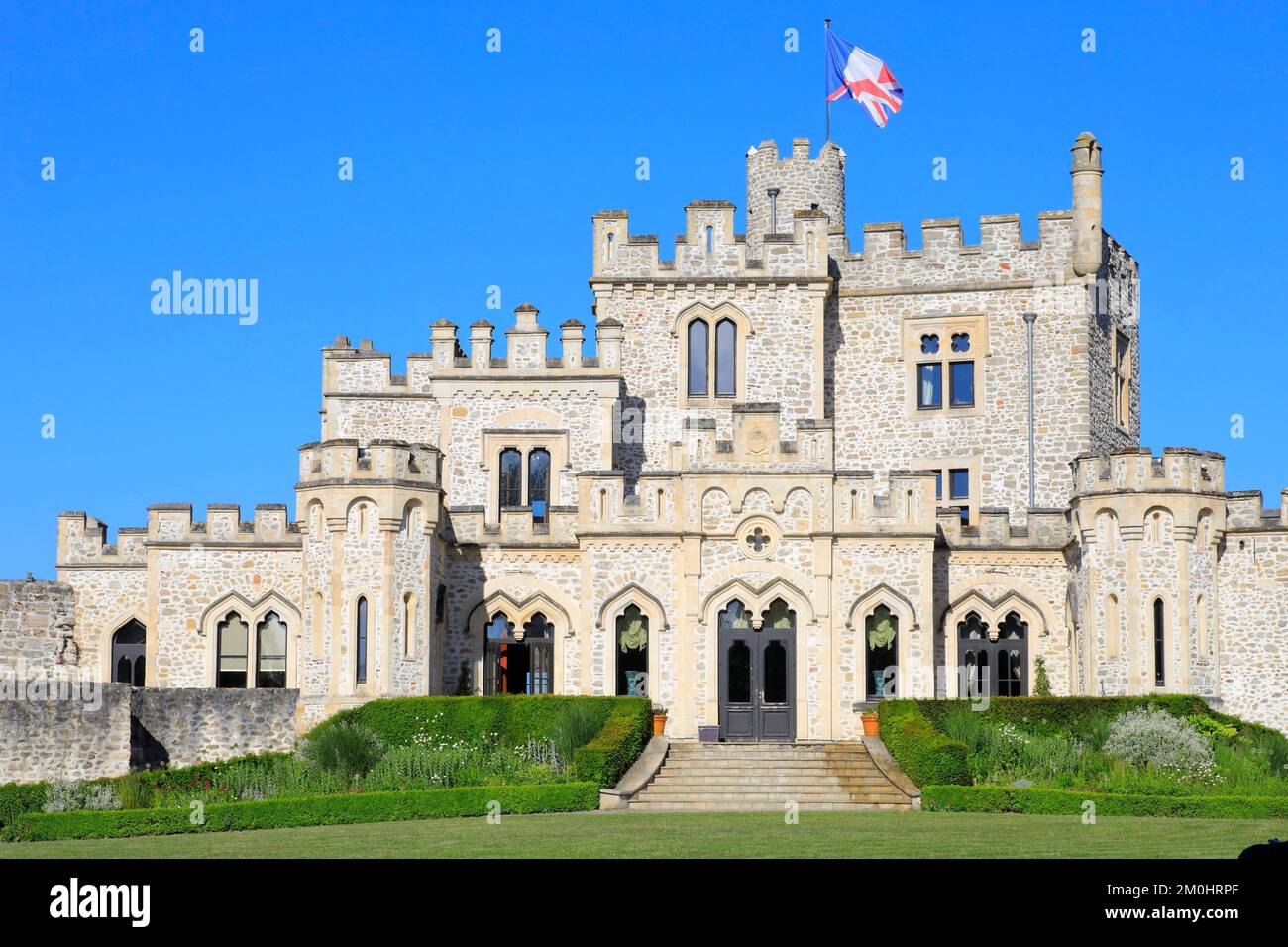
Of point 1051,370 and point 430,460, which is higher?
point 1051,370

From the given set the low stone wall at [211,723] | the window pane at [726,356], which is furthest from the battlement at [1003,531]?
the low stone wall at [211,723]

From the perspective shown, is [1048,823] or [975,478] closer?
[1048,823]

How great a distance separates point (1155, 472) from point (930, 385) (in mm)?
11666

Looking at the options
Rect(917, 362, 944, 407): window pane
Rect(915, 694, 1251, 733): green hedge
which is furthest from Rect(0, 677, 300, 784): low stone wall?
Rect(917, 362, 944, 407): window pane

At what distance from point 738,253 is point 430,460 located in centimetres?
1292

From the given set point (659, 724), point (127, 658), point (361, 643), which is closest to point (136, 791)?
point (361, 643)

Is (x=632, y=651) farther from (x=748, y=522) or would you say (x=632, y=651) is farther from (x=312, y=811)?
(x=312, y=811)

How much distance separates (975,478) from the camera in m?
51.7

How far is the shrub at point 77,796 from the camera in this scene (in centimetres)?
3309

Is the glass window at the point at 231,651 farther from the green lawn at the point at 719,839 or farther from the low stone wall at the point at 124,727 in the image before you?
the green lawn at the point at 719,839

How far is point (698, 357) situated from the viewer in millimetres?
51625

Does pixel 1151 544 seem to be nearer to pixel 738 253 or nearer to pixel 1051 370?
pixel 1051 370
